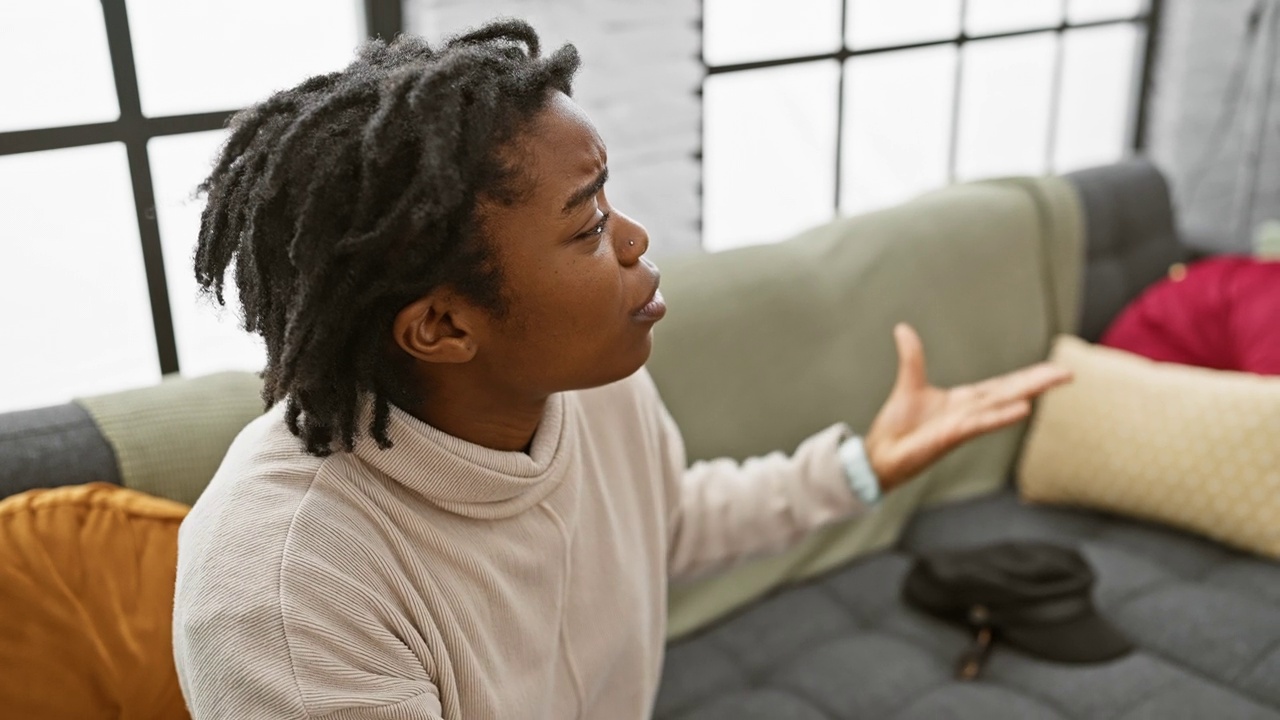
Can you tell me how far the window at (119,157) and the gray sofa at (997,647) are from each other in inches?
34.2

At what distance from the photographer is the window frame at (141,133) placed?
5.18ft

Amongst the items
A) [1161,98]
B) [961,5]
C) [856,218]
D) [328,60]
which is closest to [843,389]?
[856,218]

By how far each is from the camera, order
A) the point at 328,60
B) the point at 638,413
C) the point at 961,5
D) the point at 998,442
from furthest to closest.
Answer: the point at 961,5 → the point at 998,442 → the point at 328,60 → the point at 638,413

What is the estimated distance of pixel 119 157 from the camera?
1.66 m

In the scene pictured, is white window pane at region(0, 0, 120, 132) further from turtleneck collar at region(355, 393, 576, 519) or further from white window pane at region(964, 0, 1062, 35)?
white window pane at region(964, 0, 1062, 35)

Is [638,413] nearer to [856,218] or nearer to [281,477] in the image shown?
[281,477]

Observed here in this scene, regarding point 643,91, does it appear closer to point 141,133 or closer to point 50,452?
point 141,133

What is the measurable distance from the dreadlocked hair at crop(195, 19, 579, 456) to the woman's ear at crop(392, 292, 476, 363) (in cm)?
1

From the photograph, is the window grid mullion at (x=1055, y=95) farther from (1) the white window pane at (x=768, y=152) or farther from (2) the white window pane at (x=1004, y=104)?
(1) the white window pane at (x=768, y=152)

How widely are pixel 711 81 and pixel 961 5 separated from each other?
744mm

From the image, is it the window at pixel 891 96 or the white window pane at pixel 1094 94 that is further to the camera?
the white window pane at pixel 1094 94

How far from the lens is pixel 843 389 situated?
1943 mm

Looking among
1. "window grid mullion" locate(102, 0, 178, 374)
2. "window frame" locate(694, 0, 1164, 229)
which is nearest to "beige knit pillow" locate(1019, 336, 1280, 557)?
"window frame" locate(694, 0, 1164, 229)

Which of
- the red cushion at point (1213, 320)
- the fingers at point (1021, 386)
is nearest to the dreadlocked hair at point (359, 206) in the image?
the fingers at point (1021, 386)
